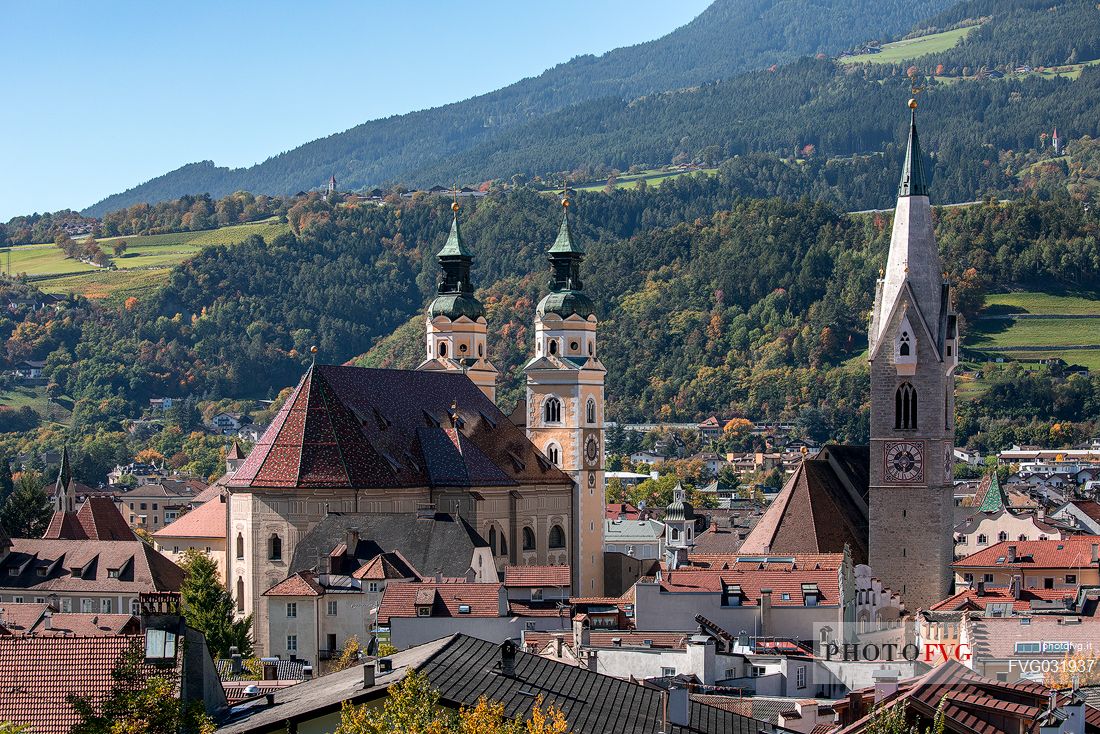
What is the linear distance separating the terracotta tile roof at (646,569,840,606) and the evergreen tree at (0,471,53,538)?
184ft

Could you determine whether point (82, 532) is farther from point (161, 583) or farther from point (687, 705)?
point (687, 705)

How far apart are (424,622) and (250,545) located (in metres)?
26.8

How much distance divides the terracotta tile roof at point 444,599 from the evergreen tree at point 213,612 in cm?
647

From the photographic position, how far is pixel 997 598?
72.4 metres

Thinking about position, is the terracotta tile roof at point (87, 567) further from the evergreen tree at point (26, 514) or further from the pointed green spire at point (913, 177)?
the pointed green spire at point (913, 177)

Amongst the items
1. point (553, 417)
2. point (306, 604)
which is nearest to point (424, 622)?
point (306, 604)

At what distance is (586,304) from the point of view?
106 meters

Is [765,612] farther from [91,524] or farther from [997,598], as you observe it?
[91,524]

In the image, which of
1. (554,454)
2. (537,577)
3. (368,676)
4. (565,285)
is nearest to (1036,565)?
(537,577)

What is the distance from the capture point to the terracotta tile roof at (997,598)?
68.2 meters

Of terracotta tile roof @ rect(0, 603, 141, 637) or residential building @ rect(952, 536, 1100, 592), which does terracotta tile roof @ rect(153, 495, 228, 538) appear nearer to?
residential building @ rect(952, 536, 1100, 592)

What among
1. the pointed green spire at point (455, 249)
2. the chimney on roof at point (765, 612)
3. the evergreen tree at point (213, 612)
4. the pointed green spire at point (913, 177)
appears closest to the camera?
the chimney on roof at point (765, 612)

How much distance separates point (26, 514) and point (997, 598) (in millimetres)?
61367

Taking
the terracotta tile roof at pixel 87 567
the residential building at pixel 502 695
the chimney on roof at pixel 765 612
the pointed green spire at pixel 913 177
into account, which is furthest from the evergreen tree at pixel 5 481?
the residential building at pixel 502 695
